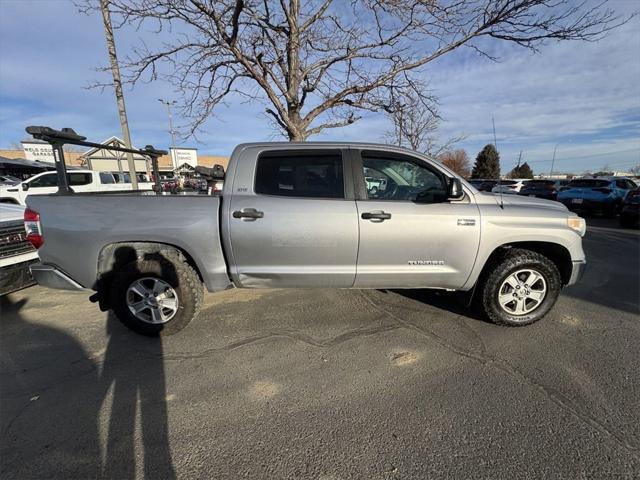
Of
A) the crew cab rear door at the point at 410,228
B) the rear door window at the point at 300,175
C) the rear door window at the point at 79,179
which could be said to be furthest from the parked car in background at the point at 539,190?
the rear door window at the point at 79,179

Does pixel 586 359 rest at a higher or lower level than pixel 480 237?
lower

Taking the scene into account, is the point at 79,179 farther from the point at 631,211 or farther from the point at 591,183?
the point at 591,183

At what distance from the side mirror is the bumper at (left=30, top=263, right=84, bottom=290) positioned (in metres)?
3.80

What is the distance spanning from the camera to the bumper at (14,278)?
3.32 meters

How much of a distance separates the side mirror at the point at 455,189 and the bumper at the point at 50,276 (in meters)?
3.80

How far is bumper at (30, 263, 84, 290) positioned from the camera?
119 inches

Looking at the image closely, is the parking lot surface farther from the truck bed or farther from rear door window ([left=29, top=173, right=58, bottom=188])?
rear door window ([left=29, top=173, right=58, bottom=188])

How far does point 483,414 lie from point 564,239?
2075 millimetres


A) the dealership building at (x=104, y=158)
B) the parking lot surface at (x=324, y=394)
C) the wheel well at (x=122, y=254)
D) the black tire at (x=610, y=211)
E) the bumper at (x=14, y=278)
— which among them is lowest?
the parking lot surface at (x=324, y=394)

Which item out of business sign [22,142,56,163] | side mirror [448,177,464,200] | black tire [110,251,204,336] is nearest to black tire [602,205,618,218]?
side mirror [448,177,464,200]

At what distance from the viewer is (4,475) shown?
1771 mm

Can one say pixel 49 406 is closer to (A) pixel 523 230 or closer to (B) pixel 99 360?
(B) pixel 99 360

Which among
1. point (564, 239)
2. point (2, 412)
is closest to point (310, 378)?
point (2, 412)

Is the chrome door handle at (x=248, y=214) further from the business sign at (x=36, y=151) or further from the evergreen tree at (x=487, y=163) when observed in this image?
the business sign at (x=36, y=151)
